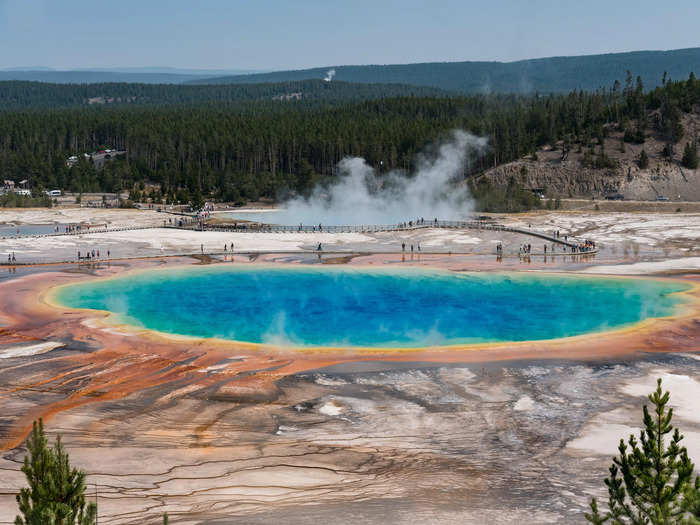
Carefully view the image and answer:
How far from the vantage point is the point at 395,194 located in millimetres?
94375

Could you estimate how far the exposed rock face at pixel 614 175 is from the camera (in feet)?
332

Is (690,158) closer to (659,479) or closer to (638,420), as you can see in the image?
(638,420)

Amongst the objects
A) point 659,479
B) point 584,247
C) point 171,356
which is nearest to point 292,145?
point 584,247

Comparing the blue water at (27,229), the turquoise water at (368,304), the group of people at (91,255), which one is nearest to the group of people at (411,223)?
the turquoise water at (368,304)

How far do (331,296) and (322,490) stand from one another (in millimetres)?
26461

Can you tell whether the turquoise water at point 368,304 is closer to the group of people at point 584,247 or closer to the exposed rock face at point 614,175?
the group of people at point 584,247

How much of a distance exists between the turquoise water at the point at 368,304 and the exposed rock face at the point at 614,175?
5682cm

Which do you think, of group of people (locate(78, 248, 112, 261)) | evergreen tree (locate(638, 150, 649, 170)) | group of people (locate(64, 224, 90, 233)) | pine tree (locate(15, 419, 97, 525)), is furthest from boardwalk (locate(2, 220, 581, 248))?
pine tree (locate(15, 419, 97, 525))

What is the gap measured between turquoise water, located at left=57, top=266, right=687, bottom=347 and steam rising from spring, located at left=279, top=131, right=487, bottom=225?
106 feet

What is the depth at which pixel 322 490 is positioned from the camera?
59.3 feet

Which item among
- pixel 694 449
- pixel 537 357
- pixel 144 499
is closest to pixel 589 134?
pixel 537 357

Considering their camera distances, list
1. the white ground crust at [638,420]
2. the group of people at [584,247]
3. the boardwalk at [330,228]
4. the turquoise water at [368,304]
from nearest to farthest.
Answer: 1. the white ground crust at [638,420]
2. the turquoise water at [368,304]
3. the group of people at [584,247]
4. the boardwalk at [330,228]

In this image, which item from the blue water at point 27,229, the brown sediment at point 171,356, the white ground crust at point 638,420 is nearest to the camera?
the white ground crust at point 638,420

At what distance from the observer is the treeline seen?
10969cm
